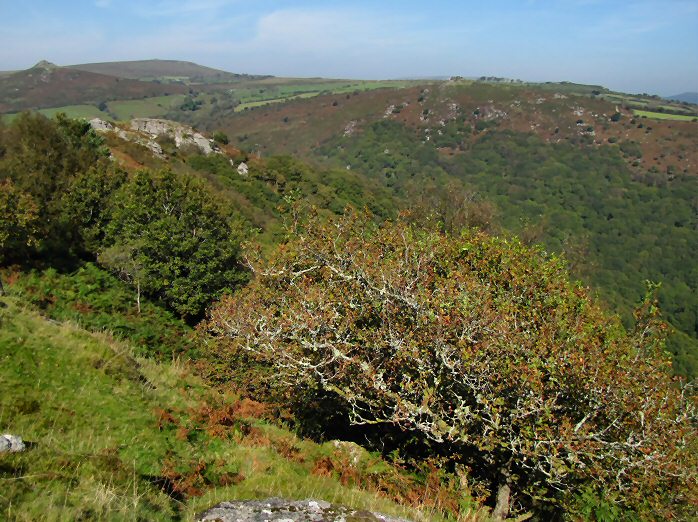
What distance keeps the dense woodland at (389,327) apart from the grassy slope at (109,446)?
280 cm

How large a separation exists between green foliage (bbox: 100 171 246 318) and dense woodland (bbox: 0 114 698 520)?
132mm

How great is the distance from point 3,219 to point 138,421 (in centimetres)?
2190

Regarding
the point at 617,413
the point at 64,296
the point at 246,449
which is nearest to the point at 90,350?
the point at 246,449

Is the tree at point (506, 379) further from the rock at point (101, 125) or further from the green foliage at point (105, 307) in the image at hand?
the rock at point (101, 125)

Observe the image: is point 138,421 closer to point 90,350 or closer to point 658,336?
point 90,350

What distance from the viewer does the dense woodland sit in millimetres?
10281

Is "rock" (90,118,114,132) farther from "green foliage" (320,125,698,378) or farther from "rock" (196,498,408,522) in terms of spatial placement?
"rock" (196,498,408,522)

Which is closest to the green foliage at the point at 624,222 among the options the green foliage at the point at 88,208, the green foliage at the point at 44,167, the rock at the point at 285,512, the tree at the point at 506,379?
the green foliage at the point at 44,167

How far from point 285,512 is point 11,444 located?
357 cm

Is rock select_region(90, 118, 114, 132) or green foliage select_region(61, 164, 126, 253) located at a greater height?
rock select_region(90, 118, 114, 132)

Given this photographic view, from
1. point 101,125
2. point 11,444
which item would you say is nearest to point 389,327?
point 11,444

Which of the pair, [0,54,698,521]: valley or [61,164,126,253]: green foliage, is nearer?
[0,54,698,521]: valley

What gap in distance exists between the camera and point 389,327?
39.3ft

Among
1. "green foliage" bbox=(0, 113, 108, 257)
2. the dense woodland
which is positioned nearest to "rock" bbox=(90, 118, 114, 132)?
"green foliage" bbox=(0, 113, 108, 257)
